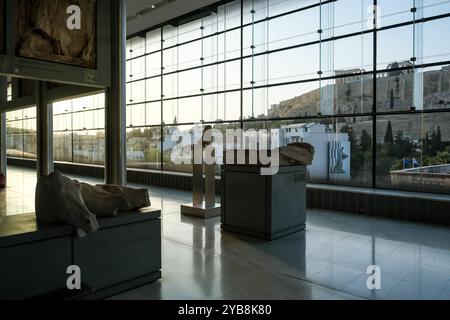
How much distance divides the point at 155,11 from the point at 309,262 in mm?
12149

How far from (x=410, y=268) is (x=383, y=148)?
5.21 meters

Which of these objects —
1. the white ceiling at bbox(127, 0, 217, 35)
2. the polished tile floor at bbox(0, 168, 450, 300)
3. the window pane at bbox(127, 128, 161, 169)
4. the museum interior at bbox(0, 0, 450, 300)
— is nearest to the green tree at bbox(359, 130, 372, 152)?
the museum interior at bbox(0, 0, 450, 300)

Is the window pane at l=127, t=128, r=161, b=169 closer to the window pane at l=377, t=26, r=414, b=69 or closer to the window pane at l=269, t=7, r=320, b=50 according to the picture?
the window pane at l=269, t=7, r=320, b=50

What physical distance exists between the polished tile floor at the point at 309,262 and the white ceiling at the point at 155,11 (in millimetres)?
8829

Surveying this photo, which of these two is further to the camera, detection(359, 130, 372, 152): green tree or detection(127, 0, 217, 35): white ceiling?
detection(127, 0, 217, 35): white ceiling

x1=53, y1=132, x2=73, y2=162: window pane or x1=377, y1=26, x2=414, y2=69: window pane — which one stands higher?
x1=377, y1=26, x2=414, y2=69: window pane

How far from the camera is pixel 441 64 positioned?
27.4 ft

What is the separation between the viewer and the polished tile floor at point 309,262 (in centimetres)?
388

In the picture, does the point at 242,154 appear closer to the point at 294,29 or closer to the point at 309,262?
the point at 309,262

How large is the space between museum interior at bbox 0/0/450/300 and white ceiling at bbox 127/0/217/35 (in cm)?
A: 11

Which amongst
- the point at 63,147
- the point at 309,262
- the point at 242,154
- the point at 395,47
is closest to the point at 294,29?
the point at 395,47

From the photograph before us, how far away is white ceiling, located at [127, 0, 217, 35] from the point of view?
12.9 m

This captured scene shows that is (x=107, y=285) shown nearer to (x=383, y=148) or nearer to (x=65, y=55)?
(x=65, y=55)

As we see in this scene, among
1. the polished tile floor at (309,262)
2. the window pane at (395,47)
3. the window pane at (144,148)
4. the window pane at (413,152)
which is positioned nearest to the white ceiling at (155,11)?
the window pane at (144,148)
